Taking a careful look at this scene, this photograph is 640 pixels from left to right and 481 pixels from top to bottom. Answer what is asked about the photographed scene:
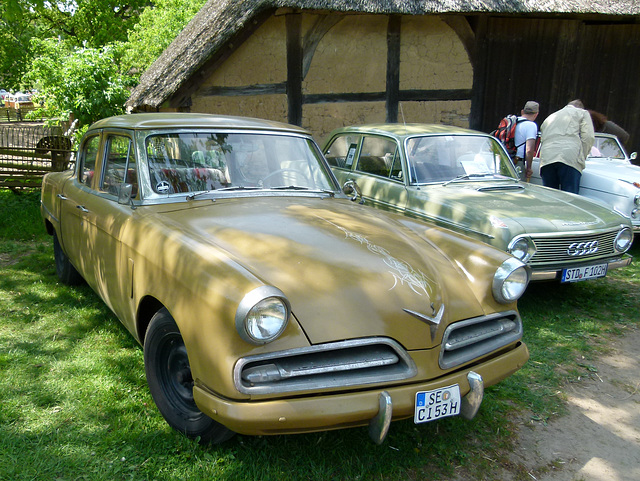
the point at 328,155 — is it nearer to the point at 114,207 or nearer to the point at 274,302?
the point at 114,207

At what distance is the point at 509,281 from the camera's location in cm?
303

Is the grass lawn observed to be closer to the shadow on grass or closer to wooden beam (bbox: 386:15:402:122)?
the shadow on grass

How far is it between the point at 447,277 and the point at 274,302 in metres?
1.09

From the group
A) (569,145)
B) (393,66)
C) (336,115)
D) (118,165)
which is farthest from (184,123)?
(393,66)

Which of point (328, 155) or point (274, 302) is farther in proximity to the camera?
point (328, 155)

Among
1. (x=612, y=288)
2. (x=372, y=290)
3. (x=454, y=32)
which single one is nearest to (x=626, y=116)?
(x=454, y=32)

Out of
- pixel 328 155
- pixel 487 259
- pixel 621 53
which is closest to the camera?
pixel 487 259

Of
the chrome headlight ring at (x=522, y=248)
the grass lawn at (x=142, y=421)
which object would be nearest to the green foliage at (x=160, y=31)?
the grass lawn at (x=142, y=421)

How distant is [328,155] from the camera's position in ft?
23.6

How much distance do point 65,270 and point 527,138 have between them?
6.10 metres

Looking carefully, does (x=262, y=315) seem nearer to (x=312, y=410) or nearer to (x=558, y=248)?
(x=312, y=410)

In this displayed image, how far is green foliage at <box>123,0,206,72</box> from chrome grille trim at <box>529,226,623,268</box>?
1457 centimetres

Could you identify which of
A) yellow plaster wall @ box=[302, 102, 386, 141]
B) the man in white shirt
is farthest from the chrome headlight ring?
yellow plaster wall @ box=[302, 102, 386, 141]

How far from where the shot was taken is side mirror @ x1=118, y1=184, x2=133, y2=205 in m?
3.46
